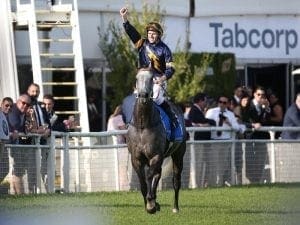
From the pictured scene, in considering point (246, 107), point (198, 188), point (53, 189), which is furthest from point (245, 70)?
point (53, 189)

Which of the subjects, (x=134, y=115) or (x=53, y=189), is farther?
(x=53, y=189)

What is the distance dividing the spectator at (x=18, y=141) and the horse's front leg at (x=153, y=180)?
3.67 meters

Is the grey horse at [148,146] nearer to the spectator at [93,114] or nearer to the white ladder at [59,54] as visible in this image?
the white ladder at [59,54]

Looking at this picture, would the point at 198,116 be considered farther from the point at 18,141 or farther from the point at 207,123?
the point at 18,141

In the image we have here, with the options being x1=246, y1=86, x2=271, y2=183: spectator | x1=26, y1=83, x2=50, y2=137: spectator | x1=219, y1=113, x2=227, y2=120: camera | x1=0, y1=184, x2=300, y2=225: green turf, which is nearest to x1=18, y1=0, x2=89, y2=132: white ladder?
x1=219, y1=113, x2=227, y2=120: camera

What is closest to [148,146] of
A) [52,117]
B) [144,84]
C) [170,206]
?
[144,84]

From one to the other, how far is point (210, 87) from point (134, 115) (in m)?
13.8

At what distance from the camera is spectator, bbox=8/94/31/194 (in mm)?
18797

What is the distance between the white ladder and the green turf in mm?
5046

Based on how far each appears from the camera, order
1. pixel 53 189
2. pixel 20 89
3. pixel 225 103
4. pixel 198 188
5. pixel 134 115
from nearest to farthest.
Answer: pixel 134 115 → pixel 53 189 → pixel 198 188 → pixel 225 103 → pixel 20 89

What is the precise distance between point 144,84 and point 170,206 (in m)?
2.85

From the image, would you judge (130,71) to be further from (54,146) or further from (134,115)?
(134,115)

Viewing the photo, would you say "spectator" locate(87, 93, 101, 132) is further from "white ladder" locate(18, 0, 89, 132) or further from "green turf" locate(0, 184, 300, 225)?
"green turf" locate(0, 184, 300, 225)

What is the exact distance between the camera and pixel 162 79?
15.8m
